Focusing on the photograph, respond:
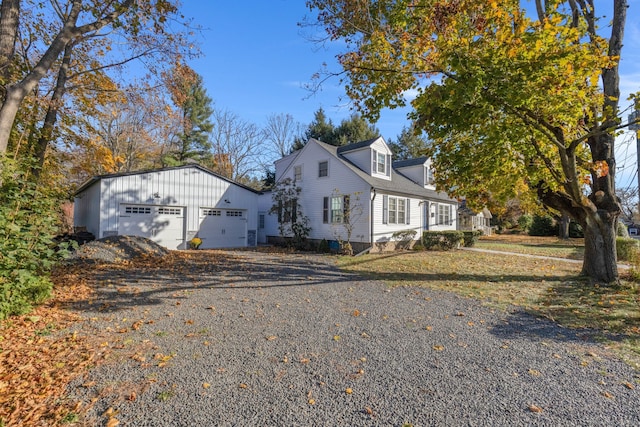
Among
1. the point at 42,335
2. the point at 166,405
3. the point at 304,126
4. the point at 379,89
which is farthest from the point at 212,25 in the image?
the point at 304,126

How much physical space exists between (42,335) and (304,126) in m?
31.7

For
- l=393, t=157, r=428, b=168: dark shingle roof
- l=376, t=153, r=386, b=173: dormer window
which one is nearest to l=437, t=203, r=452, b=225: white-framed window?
l=393, t=157, r=428, b=168: dark shingle roof

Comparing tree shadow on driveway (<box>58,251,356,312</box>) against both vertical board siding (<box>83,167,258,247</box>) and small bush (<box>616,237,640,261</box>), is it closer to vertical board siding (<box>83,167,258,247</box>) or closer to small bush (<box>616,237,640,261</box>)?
vertical board siding (<box>83,167,258,247</box>)

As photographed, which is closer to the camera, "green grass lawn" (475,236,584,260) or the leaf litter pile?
the leaf litter pile

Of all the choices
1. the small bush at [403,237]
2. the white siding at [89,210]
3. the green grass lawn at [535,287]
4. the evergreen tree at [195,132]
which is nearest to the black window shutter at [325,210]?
the small bush at [403,237]

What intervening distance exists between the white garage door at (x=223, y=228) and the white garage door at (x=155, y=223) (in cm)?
118

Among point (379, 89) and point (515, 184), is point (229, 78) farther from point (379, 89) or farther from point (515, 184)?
point (515, 184)

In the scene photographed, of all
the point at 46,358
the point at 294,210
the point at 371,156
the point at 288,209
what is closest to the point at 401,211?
the point at 371,156

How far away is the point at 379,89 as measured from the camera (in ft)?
24.6

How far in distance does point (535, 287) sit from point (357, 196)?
8.79m

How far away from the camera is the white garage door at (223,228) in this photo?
1727 centimetres

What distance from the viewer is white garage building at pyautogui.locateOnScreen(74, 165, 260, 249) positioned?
14.4 m

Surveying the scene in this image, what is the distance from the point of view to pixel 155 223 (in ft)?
51.1

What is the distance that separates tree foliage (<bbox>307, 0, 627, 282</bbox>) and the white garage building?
463 inches
